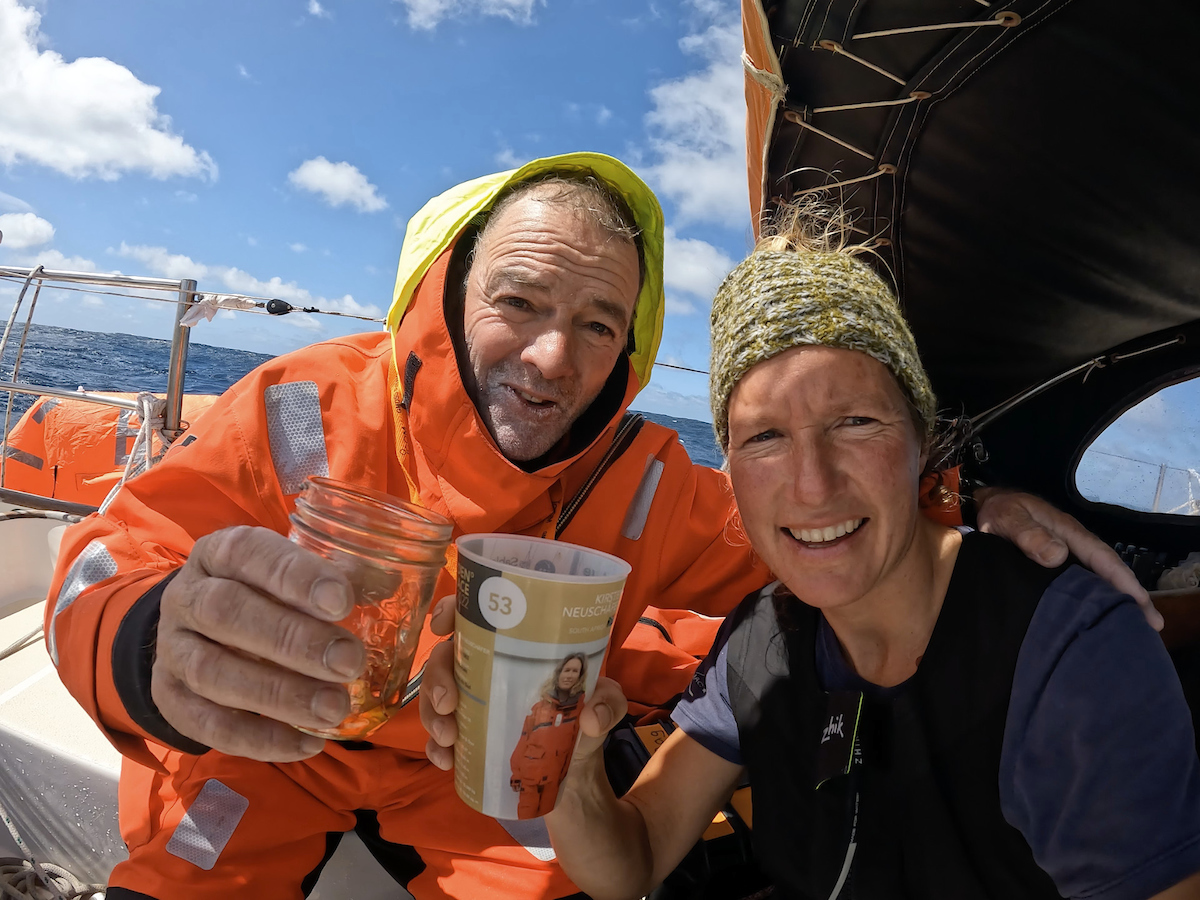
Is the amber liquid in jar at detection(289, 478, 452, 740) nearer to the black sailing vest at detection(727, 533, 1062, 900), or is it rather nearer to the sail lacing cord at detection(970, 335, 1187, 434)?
the black sailing vest at detection(727, 533, 1062, 900)

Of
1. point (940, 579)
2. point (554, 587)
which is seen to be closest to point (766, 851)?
point (940, 579)

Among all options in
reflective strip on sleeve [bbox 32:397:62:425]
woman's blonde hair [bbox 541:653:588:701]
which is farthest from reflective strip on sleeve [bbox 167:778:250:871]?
reflective strip on sleeve [bbox 32:397:62:425]

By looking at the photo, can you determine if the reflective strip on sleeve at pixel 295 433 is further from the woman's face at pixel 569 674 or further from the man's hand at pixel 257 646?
the woman's face at pixel 569 674

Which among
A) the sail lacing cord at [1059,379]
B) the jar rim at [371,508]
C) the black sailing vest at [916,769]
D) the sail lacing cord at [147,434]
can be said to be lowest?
the black sailing vest at [916,769]

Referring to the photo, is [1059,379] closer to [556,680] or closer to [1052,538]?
[1052,538]

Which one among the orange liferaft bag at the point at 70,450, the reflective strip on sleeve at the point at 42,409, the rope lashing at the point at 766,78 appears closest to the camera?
the rope lashing at the point at 766,78

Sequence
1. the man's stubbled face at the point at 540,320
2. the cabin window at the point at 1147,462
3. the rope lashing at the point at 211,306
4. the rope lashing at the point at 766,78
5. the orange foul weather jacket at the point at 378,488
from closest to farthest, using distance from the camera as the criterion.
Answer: the orange foul weather jacket at the point at 378,488
the rope lashing at the point at 766,78
the man's stubbled face at the point at 540,320
the cabin window at the point at 1147,462
the rope lashing at the point at 211,306

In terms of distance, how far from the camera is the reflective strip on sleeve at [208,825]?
57.8 inches

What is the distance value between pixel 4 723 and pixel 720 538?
2.32 metres

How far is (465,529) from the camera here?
1729mm

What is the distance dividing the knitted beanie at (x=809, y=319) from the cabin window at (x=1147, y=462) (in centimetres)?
202

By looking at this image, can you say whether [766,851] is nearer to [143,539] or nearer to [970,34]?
[143,539]

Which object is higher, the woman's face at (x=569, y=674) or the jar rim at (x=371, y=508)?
the jar rim at (x=371, y=508)

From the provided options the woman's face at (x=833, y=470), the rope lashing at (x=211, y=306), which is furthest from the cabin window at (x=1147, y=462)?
the rope lashing at (x=211, y=306)
